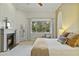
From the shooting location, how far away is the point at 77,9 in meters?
4.93

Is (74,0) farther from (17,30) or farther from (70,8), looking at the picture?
(17,30)

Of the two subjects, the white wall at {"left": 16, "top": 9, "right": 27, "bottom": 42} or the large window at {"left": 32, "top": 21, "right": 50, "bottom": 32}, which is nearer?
the large window at {"left": 32, "top": 21, "right": 50, "bottom": 32}

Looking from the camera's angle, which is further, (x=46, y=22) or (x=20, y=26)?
(x=20, y=26)

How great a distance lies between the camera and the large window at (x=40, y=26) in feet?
17.1

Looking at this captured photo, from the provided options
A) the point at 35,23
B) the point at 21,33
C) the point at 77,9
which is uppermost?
the point at 77,9

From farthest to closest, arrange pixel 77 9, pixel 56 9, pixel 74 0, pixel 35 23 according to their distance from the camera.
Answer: pixel 56 9
pixel 35 23
pixel 77 9
pixel 74 0

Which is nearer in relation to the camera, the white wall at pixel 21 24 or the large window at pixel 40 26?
the large window at pixel 40 26

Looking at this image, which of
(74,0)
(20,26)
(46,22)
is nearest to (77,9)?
(46,22)

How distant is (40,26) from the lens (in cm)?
521

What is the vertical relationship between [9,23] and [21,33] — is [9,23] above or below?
above

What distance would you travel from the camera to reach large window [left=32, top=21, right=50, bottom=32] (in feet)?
17.1

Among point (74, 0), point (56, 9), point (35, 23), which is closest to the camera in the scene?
point (74, 0)

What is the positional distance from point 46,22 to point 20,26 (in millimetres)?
1291

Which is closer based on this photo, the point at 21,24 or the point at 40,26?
the point at 40,26
